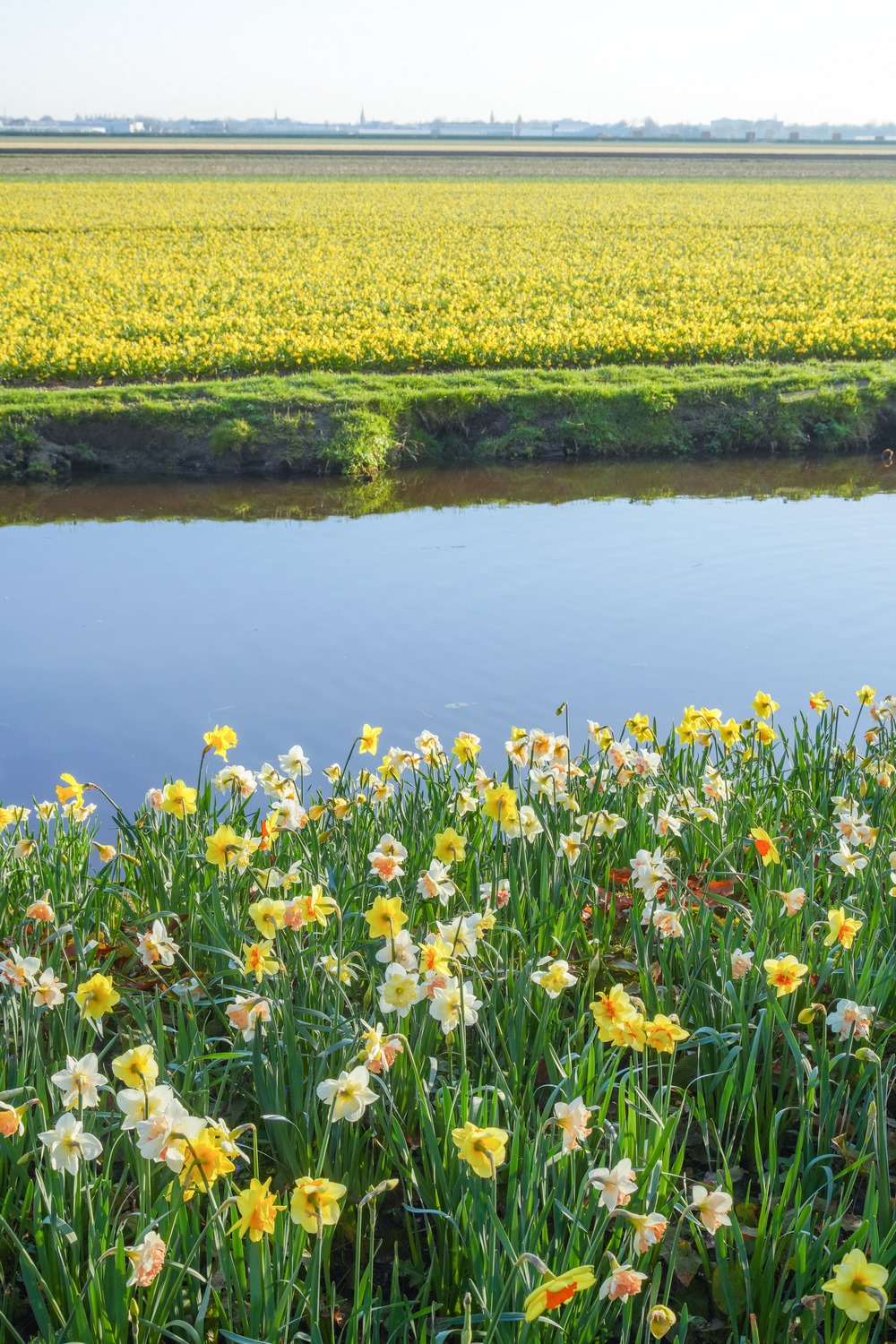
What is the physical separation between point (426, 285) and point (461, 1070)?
2104cm

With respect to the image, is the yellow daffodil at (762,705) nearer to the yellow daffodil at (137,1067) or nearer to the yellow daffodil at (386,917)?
the yellow daffodil at (386,917)

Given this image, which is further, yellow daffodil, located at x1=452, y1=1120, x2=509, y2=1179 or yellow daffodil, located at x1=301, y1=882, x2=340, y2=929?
yellow daffodil, located at x1=301, y1=882, x2=340, y2=929

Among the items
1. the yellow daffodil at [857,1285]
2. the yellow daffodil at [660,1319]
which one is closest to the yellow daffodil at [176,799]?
the yellow daffodil at [660,1319]

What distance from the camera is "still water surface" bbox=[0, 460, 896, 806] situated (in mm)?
6852

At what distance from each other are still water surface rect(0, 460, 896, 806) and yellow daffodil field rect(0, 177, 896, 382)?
3776mm

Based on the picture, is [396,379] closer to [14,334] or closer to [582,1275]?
[14,334]

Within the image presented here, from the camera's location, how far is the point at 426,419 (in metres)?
12.9

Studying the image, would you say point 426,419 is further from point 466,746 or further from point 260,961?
point 260,961

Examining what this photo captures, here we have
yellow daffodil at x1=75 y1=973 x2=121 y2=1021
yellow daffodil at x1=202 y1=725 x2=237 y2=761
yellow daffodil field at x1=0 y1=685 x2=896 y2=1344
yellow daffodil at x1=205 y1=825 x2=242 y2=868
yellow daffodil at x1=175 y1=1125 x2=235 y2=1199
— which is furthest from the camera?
yellow daffodil at x1=202 y1=725 x2=237 y2=761

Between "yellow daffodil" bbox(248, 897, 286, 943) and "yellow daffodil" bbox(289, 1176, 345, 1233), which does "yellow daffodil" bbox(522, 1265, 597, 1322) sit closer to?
"yellow daffodil" bbox(289, 1176, 345, 1233)

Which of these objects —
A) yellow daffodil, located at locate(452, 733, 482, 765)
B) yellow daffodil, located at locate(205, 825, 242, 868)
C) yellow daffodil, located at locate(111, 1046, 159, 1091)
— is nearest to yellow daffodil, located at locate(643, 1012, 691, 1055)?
yellow daffodil, located at locate(111, 1046, 159, 1091)

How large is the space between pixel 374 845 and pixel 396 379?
35.7 feet

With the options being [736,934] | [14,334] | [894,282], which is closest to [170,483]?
[14,334]

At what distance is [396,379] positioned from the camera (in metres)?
13.8
